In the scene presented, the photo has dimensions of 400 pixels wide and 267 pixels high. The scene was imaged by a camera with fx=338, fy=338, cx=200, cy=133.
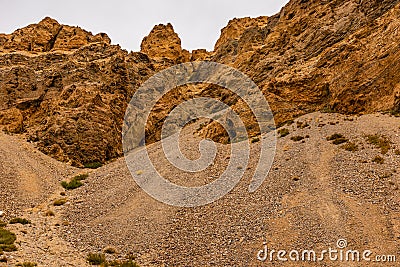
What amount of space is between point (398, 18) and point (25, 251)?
35.2m

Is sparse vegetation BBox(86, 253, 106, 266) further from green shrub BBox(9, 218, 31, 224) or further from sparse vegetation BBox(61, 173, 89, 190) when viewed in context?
sparse vegetation BBox(61, 173, 89, 190)

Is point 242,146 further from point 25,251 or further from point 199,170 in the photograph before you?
point 25,251

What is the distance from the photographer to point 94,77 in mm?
43031

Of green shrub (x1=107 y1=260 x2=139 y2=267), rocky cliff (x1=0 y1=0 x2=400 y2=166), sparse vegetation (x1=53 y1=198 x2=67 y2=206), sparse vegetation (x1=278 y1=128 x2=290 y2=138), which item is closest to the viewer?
green shrub (x1=107 y1=260 x2=139 y2=267)

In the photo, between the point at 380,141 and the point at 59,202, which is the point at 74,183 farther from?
the point at 380,141

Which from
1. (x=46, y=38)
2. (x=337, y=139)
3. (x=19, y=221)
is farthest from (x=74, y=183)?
(x=46, y=38)

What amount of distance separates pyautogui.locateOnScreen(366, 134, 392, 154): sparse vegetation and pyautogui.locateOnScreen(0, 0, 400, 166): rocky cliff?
479cm

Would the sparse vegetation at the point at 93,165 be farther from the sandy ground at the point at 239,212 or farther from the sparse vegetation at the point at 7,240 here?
the sparse vegetation at the point at 7,240

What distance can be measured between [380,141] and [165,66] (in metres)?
38.7

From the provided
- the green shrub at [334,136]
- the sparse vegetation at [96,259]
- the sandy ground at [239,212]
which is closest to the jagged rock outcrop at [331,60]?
the sandy ground at [239,212]

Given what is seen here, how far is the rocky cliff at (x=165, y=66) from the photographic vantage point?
31797 millimetres

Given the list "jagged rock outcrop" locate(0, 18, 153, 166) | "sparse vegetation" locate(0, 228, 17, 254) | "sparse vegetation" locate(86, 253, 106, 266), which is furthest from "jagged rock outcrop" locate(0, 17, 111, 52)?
"sparse vegetation" locate(86, 253, 106, 266)

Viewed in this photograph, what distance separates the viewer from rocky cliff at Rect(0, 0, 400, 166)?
31.8 metres

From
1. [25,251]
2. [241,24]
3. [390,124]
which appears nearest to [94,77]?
[25,251]
